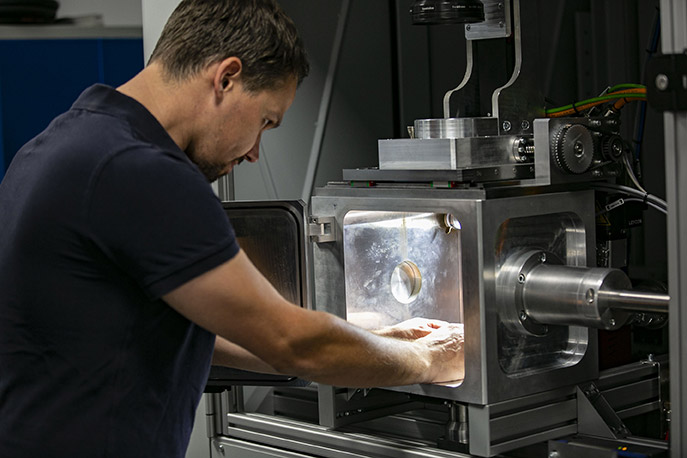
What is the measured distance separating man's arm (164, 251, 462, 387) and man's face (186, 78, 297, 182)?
0.83 ft

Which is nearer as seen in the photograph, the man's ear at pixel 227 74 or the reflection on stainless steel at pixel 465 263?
the man's ear at pixel 227 74

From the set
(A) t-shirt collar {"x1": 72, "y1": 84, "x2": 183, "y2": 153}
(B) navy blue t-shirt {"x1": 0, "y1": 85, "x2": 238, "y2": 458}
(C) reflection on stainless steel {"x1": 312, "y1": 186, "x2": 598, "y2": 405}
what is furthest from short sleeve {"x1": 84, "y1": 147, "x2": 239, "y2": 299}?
(C) reflection on stainless steel {"x1": 312, "y1": 186, "x2": 598, "y2": 405}

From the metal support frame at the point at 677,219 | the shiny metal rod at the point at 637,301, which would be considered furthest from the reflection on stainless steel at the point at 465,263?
the metal support frame at the point at 677,219

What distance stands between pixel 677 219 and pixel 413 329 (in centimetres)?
68

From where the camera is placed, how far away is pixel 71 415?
4.95ft

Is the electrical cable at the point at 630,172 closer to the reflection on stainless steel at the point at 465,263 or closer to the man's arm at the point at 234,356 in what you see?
the reflection on stainless steel at the point at 465,263

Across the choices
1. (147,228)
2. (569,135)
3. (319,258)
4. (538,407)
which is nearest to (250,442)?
(319,258)

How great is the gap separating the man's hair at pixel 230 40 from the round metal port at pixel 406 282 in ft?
2.49

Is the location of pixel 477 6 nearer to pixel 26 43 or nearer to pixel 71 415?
pixel 71 415

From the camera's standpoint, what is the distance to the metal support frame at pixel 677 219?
1.77m

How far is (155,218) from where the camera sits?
4.58 feet

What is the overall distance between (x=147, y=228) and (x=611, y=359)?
1.35 metres

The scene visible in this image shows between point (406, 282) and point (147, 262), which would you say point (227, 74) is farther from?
point (406, 282)

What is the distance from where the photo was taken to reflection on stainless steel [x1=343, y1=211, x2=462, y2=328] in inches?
87.7
